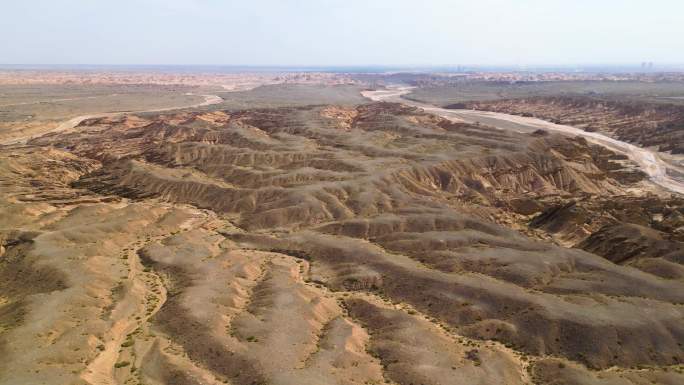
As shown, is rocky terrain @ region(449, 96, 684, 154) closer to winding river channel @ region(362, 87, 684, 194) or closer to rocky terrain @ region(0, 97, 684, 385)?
winding river channel @ region(362, 87, 684, 194)

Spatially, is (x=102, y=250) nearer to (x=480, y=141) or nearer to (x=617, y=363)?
(x=617, y=363)

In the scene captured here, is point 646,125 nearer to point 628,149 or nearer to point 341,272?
point 628,149

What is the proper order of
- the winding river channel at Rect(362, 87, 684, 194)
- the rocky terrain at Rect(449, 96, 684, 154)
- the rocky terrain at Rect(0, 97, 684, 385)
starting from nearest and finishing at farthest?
the rocky terrain at Rect(0, 97, 684, 385) < the winding river channel at Rect(362, 87, 684, 194) < the rocky terrain at Rect(449, 96, 684, 154)

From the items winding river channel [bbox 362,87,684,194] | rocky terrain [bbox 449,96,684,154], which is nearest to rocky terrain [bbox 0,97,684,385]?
winding river channel [bbox 362,87,684,194]

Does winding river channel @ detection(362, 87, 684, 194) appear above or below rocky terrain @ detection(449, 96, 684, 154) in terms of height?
below

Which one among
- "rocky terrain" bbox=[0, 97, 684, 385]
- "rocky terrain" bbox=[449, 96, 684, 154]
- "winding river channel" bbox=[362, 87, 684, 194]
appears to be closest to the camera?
"rocky terrain" bbox=[0, 97, 684, 385]

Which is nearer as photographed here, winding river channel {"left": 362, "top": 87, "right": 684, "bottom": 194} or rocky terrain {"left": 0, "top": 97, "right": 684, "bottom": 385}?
rocky terrain {"left": 0, "top": 97, "right": 684, "bottom": 385}

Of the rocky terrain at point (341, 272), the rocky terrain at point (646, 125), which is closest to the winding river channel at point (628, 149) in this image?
the rocky terrain at point (646, 125)

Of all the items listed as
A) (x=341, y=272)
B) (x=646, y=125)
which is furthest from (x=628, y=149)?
(x=341, y=272)

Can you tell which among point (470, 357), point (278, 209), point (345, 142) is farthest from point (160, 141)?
point (470, 357)
